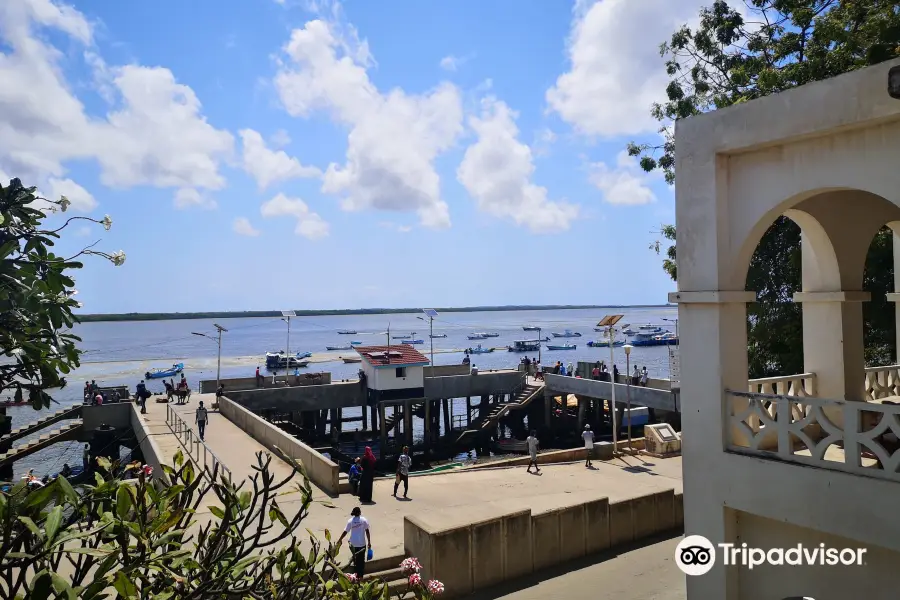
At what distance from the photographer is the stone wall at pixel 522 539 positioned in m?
10.8

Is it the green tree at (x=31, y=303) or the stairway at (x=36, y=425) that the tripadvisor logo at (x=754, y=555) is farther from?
the stairway at (x=36, y=425)

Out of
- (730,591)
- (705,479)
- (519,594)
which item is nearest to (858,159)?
(705,479)

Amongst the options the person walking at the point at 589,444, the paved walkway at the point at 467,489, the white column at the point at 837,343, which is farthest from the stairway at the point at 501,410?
the white column at the point at 837,343

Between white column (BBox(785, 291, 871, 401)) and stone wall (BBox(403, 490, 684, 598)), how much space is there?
5.19m

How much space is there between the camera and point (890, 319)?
48.6 ft

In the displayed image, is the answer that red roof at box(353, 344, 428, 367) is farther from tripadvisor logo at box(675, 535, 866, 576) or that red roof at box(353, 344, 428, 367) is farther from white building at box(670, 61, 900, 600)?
tripadvisor logo at box(675, 535, 866, 576)

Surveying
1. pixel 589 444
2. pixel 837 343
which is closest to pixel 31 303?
pixel 837 343

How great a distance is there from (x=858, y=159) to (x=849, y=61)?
985 centimetres

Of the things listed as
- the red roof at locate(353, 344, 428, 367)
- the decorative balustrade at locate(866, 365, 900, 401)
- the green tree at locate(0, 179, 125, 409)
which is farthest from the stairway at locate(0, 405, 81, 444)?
the decorative balustrade at locate(866, 365, 900, 401)

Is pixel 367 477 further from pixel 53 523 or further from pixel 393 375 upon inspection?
pixel 393 375

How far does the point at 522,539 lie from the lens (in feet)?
38.4

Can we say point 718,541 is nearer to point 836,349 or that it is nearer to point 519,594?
point 836,349

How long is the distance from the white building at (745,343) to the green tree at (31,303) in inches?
259

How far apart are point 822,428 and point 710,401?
46.4 inches
